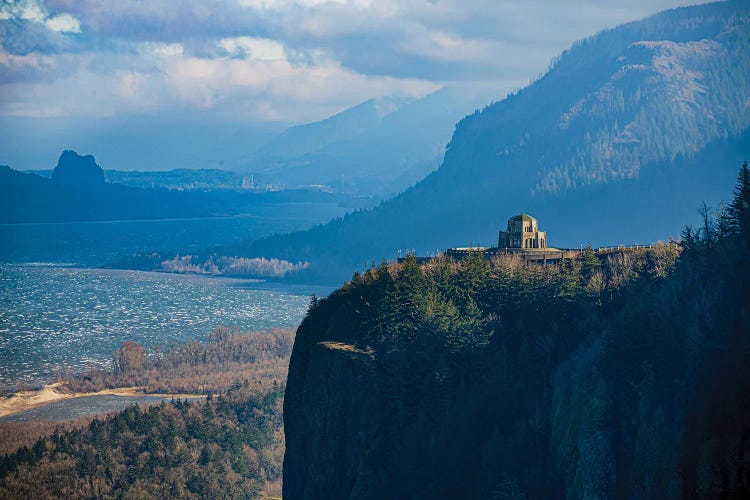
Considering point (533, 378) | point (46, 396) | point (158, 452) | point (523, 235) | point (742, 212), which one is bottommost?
point (158, 452)

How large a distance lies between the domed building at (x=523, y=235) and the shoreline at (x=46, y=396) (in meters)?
83.1

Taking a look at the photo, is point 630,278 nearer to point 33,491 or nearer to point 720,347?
point 720,347

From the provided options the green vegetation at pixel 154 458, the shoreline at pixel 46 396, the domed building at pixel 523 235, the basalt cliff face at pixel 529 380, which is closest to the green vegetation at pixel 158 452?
the green vegetation at pixel 154 458

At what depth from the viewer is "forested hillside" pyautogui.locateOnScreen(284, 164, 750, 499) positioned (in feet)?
226

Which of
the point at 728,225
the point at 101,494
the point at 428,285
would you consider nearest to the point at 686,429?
the point at 728,225

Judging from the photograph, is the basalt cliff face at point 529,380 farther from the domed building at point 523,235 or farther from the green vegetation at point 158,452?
the green vegetation at point 158,452

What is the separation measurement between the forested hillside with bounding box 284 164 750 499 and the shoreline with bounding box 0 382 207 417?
78.1 metres

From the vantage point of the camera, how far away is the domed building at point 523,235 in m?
110

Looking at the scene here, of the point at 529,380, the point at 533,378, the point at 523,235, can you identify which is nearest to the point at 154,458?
the point at 523,235

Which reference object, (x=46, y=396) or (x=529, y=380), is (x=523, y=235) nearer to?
(x=529, y=380)

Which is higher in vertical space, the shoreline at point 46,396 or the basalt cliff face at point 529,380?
the basalt cliff face at point 529,380

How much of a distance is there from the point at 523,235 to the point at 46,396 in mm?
95930

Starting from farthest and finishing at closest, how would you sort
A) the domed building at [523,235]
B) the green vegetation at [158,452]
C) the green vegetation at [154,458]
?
the green vegetation at [158,452] → the green vegetation at [154,458] → the domed building at [523,235]

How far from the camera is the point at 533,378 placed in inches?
3452
